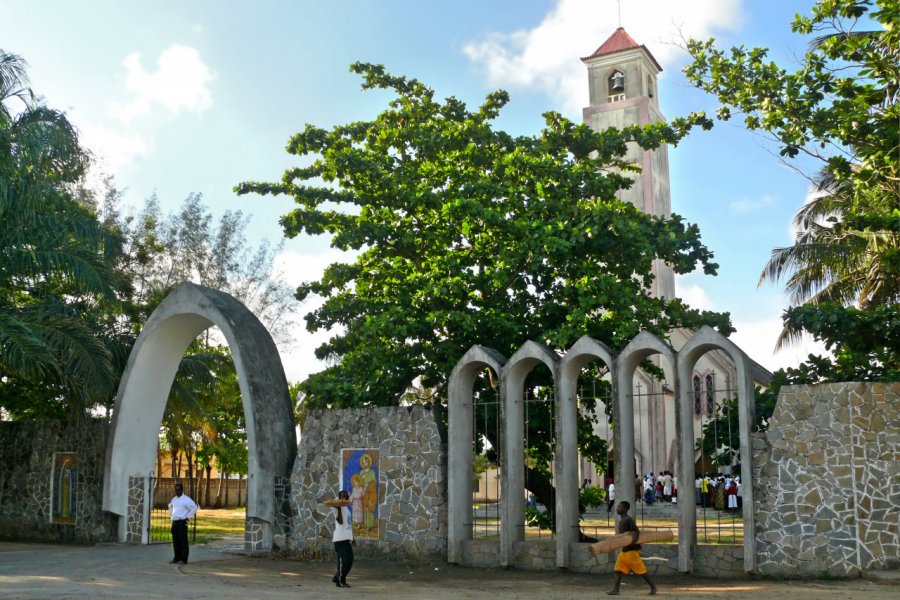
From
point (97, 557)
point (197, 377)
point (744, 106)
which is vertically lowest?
point (97, 557)

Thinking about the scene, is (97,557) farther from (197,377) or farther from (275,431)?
(197,377)

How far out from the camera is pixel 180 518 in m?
15.9

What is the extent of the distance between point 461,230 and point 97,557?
9280 mm

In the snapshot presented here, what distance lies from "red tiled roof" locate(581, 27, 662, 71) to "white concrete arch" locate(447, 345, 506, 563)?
95.6 feet

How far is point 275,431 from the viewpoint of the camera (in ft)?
58.5

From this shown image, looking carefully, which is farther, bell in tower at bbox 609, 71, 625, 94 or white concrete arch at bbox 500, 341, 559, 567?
bell in tower at bbox 609, 71, 625, 94

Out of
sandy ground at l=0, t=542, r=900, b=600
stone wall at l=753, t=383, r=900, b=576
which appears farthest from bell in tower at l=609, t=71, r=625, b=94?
sandy ground at l=0, t=542, r=900, b=600

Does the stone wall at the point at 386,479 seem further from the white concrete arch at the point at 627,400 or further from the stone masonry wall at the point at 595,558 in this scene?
the white concrete arch at the point at 627,400

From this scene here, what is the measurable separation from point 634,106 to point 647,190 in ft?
12.5

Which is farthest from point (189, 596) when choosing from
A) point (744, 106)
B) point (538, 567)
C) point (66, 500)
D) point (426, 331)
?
point (744, 106)

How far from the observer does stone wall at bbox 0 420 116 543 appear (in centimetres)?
1989

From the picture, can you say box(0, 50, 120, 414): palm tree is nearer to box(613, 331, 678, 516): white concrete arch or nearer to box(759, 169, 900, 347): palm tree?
box(613, 331, 678, 516): white concrete arch

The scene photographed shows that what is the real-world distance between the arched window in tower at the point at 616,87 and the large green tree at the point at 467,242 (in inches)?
852

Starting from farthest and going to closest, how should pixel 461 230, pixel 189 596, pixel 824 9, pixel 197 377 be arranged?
pixel 197 377, pixel 461 230, pixel 824 9, pixel 189 596
